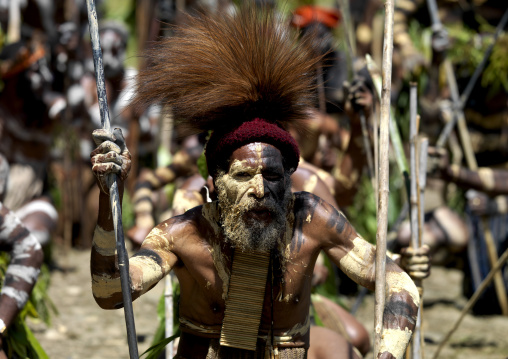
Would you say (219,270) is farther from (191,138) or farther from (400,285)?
(191,138)

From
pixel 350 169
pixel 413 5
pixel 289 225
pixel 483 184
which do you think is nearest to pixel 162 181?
pixel 350 169

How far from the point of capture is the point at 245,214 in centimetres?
300

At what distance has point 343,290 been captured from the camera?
7941 millimetres

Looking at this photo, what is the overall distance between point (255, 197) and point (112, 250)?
1.85 ft

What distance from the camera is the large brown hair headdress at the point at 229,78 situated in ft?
10.2

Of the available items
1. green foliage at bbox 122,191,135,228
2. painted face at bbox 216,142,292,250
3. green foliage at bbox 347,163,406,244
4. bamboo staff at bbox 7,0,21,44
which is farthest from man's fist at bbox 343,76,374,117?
bamboo staff at bbox 7,0,21,44

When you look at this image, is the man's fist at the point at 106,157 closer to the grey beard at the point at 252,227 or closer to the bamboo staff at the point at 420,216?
the grey beard at the point at 252,227

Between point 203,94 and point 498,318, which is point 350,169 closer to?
point 203,94

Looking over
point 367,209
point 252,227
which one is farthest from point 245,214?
point 367,209

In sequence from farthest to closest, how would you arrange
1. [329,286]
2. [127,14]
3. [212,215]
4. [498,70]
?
[127,14] < [498,70] < [329,286] < [212,215]

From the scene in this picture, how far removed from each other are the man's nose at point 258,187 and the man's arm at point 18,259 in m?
1.25

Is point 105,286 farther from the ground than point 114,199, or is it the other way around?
point 114,199

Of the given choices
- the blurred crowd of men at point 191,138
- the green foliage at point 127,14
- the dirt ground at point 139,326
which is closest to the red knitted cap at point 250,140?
the blurred crowd of men at point 191,138

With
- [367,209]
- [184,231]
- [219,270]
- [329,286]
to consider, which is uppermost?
[184,231]
